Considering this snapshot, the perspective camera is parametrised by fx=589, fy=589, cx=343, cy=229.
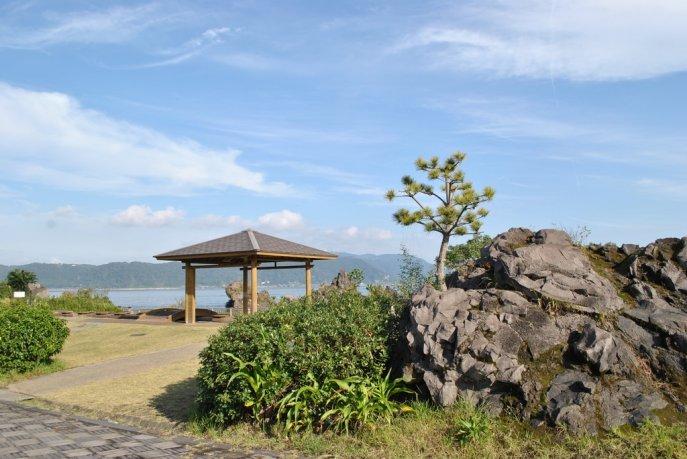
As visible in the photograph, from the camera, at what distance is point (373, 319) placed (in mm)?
6672

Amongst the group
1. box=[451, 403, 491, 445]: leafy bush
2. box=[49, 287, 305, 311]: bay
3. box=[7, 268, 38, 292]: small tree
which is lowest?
box=[49, 287, 305, 311]: bay

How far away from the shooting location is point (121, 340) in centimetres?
1543

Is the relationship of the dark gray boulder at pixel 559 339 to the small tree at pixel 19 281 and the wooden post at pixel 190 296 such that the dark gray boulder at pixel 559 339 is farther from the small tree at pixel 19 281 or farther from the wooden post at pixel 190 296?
the small tree at pixel 19 281

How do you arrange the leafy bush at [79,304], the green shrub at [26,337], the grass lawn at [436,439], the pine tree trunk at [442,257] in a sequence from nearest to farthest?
the grass lawn at [436,439] → the green shrub at [26,337] → the pine tree trunk at [442,257] → the leafy bush at [79,304]

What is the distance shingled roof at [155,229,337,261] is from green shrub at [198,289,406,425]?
11.0 metres

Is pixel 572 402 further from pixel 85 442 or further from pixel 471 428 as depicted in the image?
pixel 85 442

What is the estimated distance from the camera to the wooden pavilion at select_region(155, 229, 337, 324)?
60.3ft

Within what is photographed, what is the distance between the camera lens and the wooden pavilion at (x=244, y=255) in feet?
60.3

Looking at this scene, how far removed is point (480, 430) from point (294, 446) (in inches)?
72.0

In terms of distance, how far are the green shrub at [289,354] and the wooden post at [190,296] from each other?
13120 millimetres

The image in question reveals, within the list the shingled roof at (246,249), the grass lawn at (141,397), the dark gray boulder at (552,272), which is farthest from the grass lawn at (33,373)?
the dark gray boulder at (552,272)

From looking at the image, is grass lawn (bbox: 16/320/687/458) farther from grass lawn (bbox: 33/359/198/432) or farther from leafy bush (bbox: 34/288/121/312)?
leafy bush (bbox: 34/288/121/312)

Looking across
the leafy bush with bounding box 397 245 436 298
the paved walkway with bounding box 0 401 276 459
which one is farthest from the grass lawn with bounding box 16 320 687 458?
the leafy bush with bounding box 397 245 436 298

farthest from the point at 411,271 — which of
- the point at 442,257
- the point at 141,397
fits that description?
the point at 141,397
